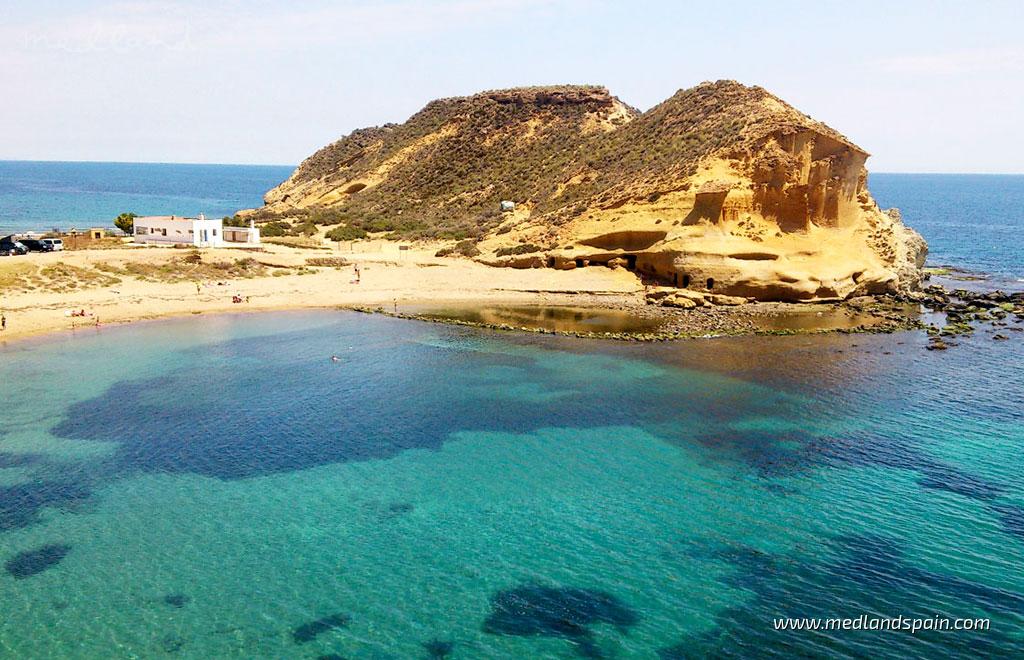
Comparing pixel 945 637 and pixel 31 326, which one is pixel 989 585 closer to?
pixel 945 637

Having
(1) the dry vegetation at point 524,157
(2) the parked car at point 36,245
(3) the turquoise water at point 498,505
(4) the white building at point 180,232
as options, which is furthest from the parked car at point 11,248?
(1) the dry vegetation at point 524,157

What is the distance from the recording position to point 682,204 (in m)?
58.0

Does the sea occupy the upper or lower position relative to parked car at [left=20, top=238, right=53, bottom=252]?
lower

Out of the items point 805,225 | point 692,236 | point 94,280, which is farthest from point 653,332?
point 94,280

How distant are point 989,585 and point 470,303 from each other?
4095 centimetres

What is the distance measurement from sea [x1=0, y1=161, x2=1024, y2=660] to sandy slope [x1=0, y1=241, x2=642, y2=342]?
7.52m

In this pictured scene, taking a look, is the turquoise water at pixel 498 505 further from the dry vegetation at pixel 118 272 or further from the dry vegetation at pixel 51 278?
the dry vegetation at pixel 118 272

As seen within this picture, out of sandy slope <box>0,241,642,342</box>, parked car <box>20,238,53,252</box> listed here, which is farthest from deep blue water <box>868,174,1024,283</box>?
parked car <box>20,238,53,252</box>

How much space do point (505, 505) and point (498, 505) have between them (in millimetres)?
221

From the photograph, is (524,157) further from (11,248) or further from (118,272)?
(11,248)

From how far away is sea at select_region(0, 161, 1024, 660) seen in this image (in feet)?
56.3

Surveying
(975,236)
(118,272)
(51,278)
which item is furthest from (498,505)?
(975,236)

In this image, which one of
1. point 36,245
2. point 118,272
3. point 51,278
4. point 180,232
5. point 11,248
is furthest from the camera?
point 180,232

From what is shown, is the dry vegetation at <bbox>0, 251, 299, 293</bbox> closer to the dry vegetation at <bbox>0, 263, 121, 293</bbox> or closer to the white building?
the dry vegetation at <bbox>0, 263, 121, 293</bbox>
